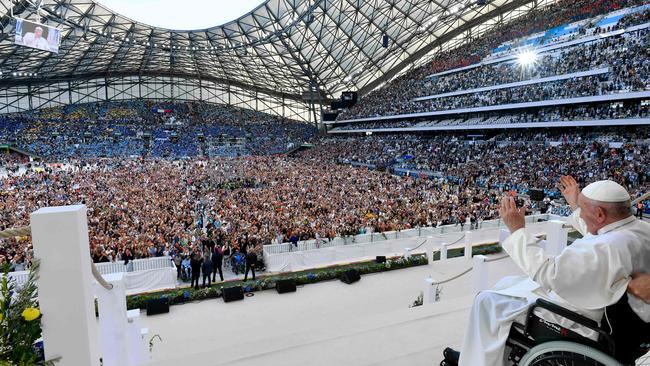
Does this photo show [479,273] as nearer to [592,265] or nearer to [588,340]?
[588,340]

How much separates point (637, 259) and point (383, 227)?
42.5 feet

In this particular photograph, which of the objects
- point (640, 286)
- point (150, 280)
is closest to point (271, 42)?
point (150, 280)

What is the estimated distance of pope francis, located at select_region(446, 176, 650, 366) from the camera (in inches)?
78.1

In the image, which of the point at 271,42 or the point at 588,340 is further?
the point at 271,42

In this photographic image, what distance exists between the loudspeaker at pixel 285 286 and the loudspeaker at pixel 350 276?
1509 mm

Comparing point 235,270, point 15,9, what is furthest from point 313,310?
point 15,9

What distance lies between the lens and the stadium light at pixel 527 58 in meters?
34.0

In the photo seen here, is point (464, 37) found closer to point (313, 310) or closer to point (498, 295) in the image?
point (313, 310)

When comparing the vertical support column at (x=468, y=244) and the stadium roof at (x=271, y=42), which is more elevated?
the stadium roof at (x=271, y=42)

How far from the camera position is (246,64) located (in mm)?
53875

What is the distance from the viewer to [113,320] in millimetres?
3613

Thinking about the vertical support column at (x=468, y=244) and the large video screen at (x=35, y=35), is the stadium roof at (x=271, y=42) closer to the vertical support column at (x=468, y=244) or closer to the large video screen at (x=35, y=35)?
the large video screen at (x=35, y=35)

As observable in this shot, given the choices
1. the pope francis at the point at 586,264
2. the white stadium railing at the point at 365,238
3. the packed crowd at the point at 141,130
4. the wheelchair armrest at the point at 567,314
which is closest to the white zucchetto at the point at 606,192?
the pope francis at the point at 586,264

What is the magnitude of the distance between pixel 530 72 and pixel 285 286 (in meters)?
32.0
